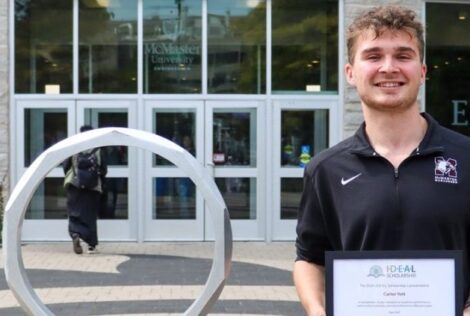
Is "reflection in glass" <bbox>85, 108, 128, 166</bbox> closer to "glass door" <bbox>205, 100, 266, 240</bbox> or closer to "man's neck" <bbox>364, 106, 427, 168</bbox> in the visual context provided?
"glass door" <bbox>205, 100, 266, 240</bbox>

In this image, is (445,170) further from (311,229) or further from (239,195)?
(239,195)

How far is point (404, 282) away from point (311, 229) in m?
0.40

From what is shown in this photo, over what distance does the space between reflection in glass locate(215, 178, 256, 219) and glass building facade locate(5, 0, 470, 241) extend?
2cm

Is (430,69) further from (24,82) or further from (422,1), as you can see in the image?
(24,82)

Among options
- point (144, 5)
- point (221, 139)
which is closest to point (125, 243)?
point (221, 139)

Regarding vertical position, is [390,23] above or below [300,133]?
above

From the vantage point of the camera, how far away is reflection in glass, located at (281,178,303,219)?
12.5 m

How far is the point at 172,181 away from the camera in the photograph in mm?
12477

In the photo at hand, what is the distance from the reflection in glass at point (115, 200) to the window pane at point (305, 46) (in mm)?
2713

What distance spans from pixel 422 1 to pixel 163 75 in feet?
13.3

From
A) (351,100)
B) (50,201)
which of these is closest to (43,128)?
(50,201)

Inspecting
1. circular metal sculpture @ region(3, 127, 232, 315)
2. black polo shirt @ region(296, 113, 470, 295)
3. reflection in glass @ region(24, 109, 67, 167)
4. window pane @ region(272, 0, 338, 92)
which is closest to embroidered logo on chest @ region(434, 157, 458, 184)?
black polo shirt @ region(296, 113, 470, 295)

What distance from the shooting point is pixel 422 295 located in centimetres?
227

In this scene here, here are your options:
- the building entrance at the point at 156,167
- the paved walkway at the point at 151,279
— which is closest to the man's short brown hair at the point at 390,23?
the paved walkway at the point at 151,279
